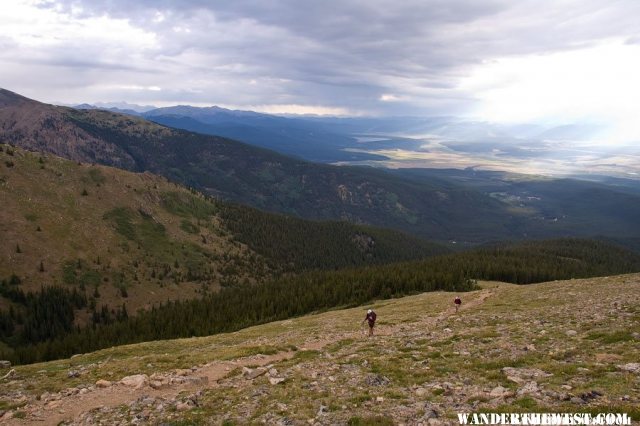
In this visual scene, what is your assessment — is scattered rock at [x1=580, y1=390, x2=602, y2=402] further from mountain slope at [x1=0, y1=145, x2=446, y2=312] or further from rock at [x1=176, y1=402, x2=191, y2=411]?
mountain slope at [x1=0, y1=145, x2=446, y2=312]

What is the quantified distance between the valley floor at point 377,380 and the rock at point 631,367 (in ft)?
0.17

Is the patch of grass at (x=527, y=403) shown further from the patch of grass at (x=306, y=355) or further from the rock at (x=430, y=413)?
the patch of grass at (x=306, y=355)

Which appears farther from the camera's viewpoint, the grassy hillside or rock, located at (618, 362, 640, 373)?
the grassy hillside

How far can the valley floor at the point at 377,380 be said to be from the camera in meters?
18.6

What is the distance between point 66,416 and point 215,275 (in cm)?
16768

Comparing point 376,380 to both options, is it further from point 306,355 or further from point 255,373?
point 306,355

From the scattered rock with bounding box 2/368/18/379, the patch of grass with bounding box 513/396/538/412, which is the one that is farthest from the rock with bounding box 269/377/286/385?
the scattered rock with bounding box 2/368/18/379

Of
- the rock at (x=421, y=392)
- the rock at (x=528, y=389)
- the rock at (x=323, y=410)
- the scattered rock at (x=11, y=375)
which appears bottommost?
the scattered rock at (x=11, y=375)

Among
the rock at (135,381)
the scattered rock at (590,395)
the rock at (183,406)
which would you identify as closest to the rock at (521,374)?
the scattered rock at (590,395)

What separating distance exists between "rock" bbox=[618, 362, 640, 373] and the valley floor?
0.17 ft

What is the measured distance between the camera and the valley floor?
18.6 metres

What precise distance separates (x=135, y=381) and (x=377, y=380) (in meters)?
16.6

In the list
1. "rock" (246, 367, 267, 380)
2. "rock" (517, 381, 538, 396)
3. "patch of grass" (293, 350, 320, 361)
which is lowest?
"patch of grass" (293, 350, 320, 361)

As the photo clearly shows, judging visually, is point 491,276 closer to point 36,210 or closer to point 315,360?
point 315,360
